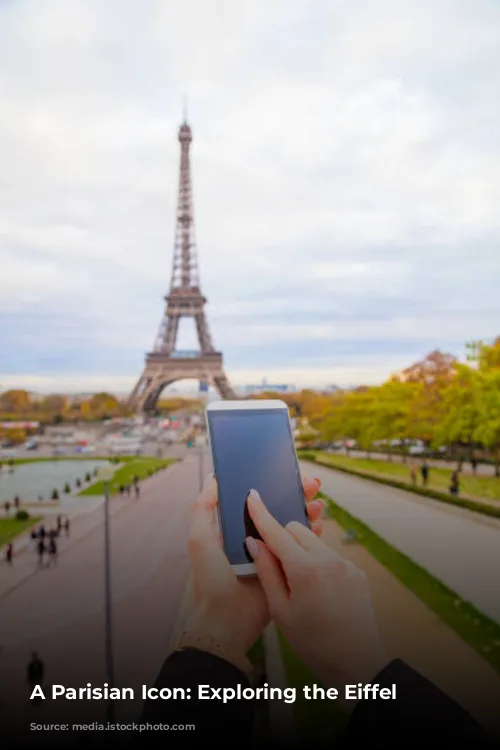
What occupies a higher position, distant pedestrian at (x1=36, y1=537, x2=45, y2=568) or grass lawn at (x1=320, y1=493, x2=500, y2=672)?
distant pedestrian at (x1=36, y1=537, x2=45, y2=568)

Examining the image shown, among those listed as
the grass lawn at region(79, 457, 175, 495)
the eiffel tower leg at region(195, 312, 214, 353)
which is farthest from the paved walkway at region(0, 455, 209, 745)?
the eiffel tower leg at region(195, 312, 214, 353)

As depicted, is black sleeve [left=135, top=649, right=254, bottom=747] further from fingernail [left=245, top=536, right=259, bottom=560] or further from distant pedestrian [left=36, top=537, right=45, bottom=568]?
distant pedestrian [left=36, top=537, right=45, bottom=568]

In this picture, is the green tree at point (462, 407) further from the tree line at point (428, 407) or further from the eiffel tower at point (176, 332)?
the eiffel tower at point (176, 332)

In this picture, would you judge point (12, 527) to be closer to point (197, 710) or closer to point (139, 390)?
point (197, 710)

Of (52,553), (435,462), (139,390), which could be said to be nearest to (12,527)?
(52,553)

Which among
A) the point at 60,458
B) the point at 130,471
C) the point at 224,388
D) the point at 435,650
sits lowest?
the point at 435,650

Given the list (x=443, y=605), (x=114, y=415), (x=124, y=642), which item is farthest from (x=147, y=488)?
(x=443, y=605)
